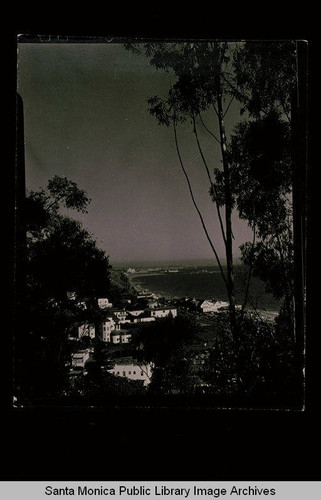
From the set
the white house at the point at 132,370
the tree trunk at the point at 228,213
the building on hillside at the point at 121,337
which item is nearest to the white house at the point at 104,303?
the building on hillside at the point at 121,337

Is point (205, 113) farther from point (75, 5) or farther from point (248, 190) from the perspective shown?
point (75, 5)

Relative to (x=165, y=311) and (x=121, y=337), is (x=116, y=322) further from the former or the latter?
(x=165, y=311)

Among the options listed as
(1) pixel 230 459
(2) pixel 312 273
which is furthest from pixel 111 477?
(2) pixel 312 273

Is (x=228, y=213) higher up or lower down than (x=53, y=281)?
higher up

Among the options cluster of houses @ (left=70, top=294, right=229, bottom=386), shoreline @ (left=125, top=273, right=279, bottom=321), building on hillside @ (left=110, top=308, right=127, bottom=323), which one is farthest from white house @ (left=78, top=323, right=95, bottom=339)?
shoreline @ (left=125, top=273, right=279, bottom=321)

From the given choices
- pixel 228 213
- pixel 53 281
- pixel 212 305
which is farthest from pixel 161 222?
pixel 53 281

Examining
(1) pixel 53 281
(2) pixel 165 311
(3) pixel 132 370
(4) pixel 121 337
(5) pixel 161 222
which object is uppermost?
(5) pixel 161 222

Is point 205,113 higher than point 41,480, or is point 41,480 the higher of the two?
point 205,113

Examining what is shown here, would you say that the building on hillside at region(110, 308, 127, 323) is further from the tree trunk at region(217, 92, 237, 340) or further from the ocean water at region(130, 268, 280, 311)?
the tree trunk at region(217, 92, 237, 340)
